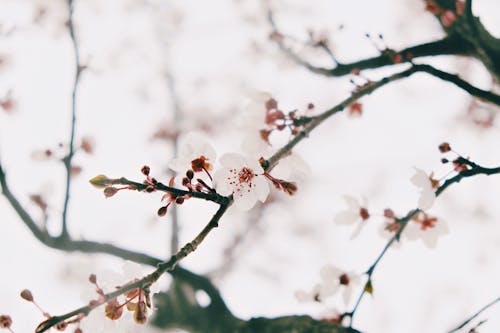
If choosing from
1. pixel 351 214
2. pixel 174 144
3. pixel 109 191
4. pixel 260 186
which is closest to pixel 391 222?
pixel 351 214

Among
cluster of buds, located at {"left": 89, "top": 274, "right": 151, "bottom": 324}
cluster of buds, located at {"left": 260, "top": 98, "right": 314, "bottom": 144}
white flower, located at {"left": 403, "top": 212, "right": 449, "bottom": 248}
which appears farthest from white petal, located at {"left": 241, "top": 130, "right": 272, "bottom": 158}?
white flower, located at {"left": 403, "top": 212, "right": 449, "bottom": 248}

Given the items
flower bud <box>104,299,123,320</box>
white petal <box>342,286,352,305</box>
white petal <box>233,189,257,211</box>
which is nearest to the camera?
flower bud <box>104,299,123,320</box>

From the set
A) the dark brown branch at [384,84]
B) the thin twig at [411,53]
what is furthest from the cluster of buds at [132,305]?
the thin twig at [411,53]

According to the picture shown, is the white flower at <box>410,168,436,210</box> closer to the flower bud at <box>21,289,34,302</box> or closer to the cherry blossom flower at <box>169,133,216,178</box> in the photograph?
the cherry blossom flower at <box>169,133,216,178</box>

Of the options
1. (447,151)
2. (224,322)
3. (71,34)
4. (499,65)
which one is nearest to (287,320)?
(224,322)

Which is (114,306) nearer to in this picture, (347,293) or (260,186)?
(260,186)
